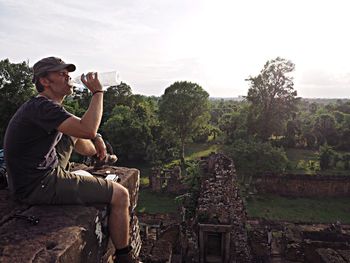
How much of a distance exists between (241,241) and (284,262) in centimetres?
247

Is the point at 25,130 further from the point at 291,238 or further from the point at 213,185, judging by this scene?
the point at 291,238

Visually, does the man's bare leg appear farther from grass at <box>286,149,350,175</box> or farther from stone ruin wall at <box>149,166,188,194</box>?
grass at <box>286,149,350,175</box>

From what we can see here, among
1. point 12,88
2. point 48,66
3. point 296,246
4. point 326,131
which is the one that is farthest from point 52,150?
point 326,131

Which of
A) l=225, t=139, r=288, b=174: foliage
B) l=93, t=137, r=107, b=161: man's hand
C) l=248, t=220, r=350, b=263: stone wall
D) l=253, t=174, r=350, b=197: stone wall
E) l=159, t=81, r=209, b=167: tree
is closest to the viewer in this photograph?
l=93, t=137, r=107, b=161: man's hand

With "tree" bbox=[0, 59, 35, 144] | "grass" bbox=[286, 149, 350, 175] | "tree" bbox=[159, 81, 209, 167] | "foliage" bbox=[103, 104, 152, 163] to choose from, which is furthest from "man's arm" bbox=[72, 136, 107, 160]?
"grass" bbox=[286, 149, 350, 175]

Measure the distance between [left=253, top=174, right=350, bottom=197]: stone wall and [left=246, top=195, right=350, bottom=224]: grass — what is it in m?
0.52

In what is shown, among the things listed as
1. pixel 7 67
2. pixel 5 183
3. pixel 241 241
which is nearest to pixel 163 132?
pixel 7 67

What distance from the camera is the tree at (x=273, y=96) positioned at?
85.6 feet

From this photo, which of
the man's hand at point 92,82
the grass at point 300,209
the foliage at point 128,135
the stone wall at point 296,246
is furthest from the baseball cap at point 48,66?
the foliage at point 128,135

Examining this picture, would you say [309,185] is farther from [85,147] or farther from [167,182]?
[85,147]

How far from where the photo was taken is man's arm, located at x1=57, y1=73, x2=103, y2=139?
227 centimetres

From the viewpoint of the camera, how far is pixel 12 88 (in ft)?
66.3

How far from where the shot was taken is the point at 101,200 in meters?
2.49

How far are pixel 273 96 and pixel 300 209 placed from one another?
11947 millimetres
